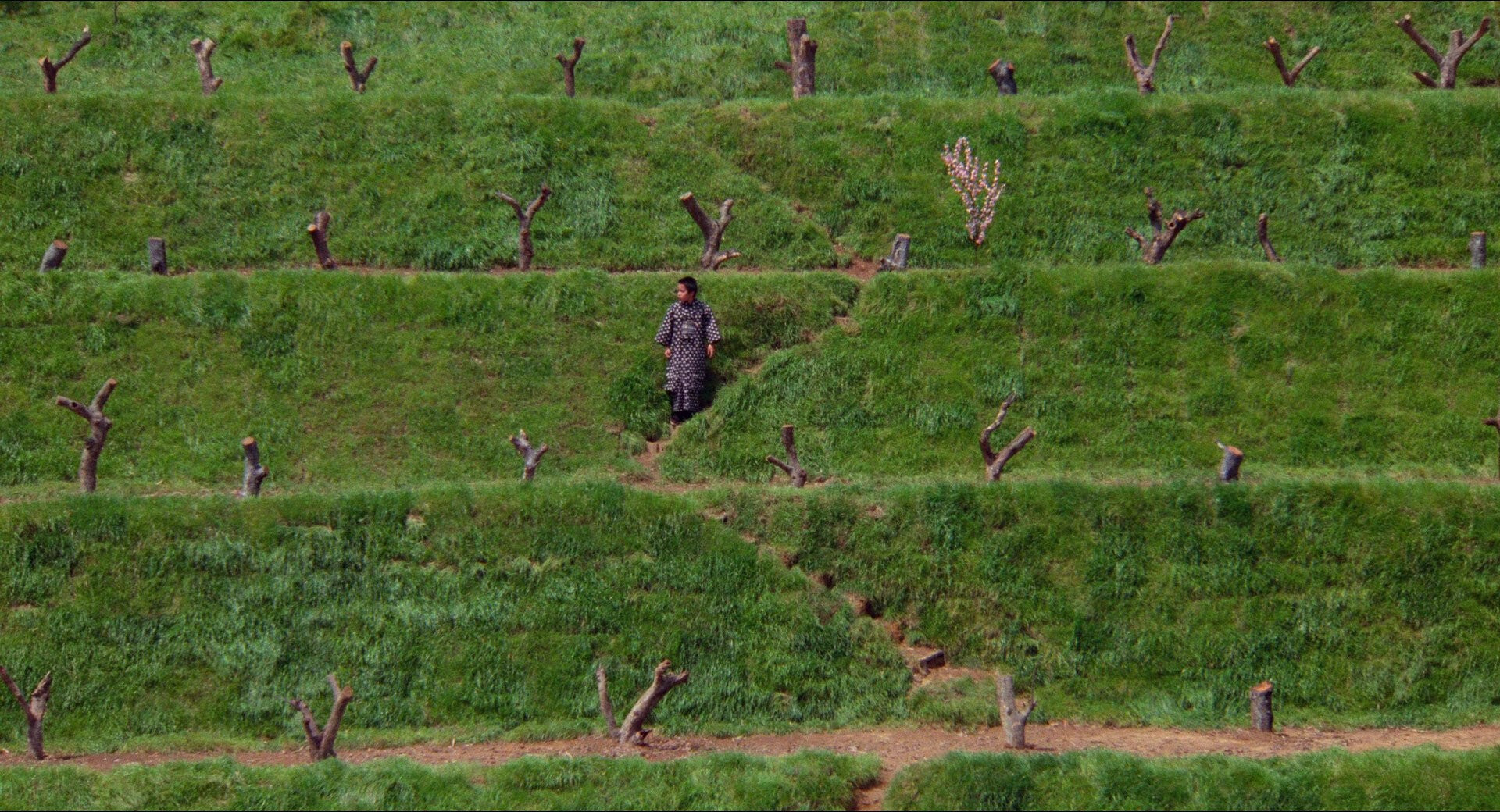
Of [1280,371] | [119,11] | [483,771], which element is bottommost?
[483,771]

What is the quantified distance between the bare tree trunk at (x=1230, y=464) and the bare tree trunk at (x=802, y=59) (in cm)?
1005

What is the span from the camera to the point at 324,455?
20.9 meters

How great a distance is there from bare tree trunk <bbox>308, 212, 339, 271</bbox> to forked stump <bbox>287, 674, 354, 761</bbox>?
25.4 ft

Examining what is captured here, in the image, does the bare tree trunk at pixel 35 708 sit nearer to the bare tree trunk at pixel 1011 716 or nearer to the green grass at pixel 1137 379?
the green grass at pixel 1137 379

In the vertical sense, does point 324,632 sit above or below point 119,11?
below

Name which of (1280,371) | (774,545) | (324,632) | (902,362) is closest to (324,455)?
(324,632)

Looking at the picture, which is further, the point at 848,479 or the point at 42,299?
the point at 42,299

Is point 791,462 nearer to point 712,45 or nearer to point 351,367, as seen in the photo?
point 351,367

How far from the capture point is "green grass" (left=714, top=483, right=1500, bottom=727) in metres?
18.1

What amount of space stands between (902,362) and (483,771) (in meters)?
8.45

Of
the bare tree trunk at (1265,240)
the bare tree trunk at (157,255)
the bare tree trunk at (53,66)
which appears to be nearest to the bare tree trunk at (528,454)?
the bare tree trunk at (157,255)

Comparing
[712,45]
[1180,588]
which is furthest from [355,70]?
[1180,588]

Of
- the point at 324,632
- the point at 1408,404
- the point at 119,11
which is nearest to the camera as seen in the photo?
the point at 324,632

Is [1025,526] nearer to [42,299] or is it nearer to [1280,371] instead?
[1280,371]
